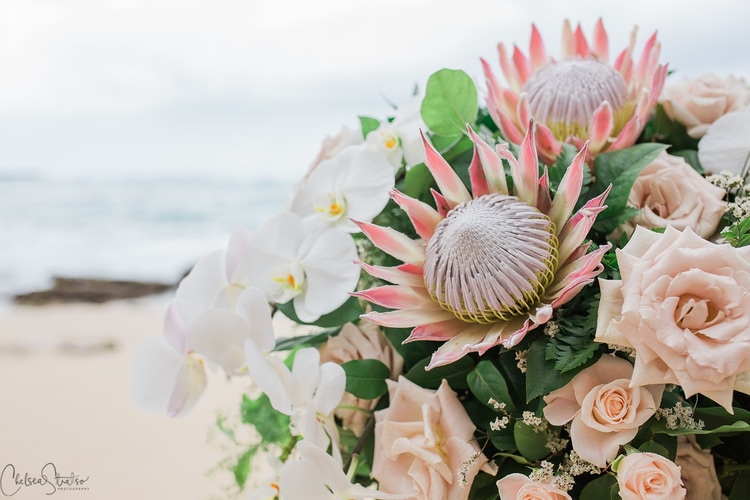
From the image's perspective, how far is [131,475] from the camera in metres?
1.23

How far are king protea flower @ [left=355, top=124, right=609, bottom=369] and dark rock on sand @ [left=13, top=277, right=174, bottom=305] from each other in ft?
8.82

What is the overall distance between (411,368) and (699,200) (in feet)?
0.98

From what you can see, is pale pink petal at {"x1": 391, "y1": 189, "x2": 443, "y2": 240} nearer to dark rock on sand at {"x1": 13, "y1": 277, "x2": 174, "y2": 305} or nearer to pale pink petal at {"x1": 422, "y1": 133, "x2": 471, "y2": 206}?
pale pink petal at {"x1": 422, "y1": 133, "x2": 471, "y2": 206}

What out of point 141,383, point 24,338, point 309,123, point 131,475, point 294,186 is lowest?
point 309,123

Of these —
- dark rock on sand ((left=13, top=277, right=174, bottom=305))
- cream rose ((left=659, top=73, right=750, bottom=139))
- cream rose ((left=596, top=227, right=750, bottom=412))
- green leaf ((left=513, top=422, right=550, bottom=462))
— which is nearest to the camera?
cream rose ((left=596, top=227, right=750, bottom=412))

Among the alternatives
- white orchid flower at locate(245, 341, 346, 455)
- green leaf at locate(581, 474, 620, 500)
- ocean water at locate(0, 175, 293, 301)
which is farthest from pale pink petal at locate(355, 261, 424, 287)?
ocean water at locate(0, 175, 293, 301)

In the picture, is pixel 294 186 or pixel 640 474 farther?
pixel 294 186

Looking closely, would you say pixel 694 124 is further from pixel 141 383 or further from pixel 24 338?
pixel 24 338

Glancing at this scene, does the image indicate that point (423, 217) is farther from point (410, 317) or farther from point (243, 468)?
point (243, 468)

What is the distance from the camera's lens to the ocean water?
4160 millimetres

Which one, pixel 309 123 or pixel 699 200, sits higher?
pixel 699 200

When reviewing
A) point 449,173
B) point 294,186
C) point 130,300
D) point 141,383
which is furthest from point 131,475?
point 130,300

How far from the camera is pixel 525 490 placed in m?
0.50

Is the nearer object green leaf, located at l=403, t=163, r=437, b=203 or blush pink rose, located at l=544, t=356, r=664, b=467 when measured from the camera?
blush pink rose, located at l=544, t=356, r=664, b=467
